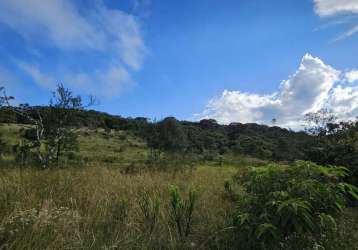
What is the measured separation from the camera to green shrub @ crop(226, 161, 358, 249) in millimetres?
4137

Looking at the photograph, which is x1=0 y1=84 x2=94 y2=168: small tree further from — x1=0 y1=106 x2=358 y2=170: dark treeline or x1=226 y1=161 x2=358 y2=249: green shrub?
x1=226 y1=161 x2=358 y2=249: green shrub

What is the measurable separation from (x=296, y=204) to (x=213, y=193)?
4573 millimetres

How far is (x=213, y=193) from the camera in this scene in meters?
8.48

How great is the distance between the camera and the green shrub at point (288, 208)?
414 cm

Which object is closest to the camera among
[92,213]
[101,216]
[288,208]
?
[288,208]

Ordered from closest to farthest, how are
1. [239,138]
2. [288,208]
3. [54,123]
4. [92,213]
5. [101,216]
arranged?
[288,208]
[101,216]
[92,213]
[54,123]
[239,138]

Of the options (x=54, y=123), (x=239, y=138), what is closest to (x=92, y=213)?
(x=54, y=123)

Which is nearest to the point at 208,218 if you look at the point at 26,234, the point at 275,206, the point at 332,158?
the point at 275,206

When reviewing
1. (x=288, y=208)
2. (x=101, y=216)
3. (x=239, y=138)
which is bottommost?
(x=101, y=216)

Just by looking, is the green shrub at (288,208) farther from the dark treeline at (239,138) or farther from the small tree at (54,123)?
the small tree at (54,123)

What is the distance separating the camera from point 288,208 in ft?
13.4

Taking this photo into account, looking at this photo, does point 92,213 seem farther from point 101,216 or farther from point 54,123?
point 54,123

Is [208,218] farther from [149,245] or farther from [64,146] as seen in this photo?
[64,146]

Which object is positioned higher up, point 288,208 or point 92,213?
point 288,208
